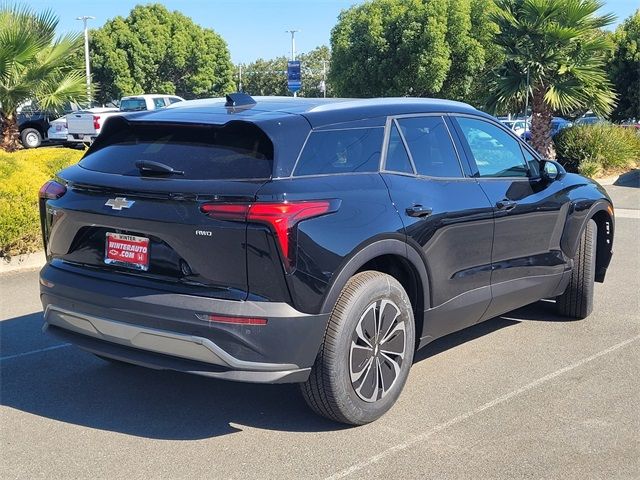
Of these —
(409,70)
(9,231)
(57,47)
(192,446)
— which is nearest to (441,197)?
(192,446)

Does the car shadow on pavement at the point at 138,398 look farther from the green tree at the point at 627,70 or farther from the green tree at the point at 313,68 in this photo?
the green tree at the point at 313,68

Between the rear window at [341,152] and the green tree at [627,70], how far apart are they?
82.2 feet

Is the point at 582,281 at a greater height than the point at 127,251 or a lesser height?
lesser

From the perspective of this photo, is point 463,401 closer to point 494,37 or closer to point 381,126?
point 381,126

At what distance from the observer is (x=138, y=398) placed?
14.9ft

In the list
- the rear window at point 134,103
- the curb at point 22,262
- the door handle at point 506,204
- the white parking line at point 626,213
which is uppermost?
the rear window at point 134,103

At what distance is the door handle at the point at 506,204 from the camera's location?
500cm

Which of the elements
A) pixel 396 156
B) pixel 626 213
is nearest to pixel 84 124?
pixel 626 213

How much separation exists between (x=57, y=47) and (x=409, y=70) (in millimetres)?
25222

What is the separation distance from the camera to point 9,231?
7742mm

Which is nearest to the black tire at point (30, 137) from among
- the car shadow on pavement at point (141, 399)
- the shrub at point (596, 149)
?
the shrub at point (596, 149)

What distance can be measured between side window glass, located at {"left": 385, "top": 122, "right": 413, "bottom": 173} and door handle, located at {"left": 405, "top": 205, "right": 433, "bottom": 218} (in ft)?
0.86

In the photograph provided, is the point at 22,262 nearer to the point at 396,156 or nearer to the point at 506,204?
the point at 396,156

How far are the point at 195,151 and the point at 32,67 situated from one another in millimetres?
8758
